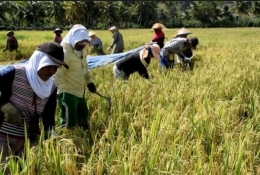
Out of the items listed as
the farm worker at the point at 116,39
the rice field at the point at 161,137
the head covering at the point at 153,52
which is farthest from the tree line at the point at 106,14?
the rice field at the point at 161,137

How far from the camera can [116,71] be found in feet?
14.9

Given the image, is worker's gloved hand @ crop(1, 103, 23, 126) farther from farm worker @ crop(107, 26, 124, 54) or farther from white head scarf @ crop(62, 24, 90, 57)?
farm worker @ crop(107, 26, 124, 54)

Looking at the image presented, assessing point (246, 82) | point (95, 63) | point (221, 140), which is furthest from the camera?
point (95, 63)

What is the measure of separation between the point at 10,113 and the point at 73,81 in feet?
3.49

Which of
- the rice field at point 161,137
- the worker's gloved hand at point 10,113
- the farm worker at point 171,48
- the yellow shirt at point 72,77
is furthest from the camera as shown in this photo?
the farm worker at point 171,48

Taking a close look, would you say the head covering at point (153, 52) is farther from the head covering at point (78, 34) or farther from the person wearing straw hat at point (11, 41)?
the person wearing straw hat at point (11, 41)

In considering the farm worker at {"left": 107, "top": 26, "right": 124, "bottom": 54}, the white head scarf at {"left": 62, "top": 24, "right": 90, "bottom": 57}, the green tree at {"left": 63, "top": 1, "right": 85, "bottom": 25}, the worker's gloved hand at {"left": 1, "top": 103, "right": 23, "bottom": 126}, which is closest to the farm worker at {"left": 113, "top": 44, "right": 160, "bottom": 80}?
the white head scarf at {"left": 62, "top": 24, "right": 90, "bottom": 57}

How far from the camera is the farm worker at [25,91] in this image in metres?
2.09

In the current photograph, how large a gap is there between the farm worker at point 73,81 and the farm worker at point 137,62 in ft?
4.03

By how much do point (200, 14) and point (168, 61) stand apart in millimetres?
52796

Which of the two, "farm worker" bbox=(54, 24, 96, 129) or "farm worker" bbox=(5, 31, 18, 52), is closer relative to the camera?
"farm worker" bbox=(54, 24, 96, 129)

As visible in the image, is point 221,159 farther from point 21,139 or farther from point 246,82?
point 246,82

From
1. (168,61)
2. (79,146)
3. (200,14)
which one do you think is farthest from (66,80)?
(200,14)

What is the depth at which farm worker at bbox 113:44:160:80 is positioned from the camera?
13.9 feet
